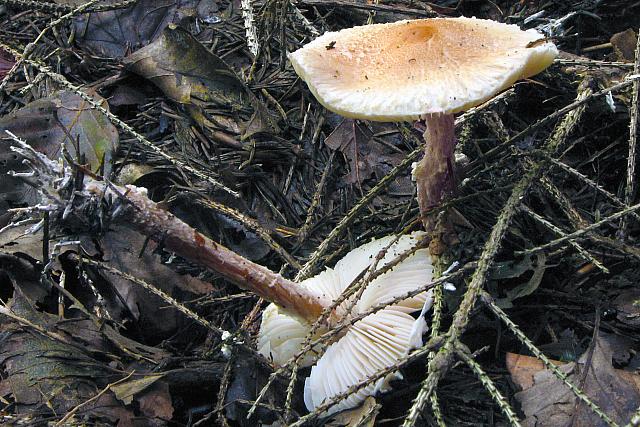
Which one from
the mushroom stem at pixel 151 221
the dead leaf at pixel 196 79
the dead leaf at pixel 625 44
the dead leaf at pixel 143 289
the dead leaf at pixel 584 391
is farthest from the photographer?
the dead leaf at pixel 196 79

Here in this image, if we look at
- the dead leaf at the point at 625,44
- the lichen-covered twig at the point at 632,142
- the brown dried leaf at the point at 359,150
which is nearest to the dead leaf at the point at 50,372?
the brown dried leaf at the point at 359,150

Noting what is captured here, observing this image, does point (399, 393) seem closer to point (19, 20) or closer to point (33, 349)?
point (33, 349)

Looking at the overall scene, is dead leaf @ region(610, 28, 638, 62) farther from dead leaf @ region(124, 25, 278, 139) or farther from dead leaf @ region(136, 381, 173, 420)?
dead leaf @ region(136, 381, 173, 420)

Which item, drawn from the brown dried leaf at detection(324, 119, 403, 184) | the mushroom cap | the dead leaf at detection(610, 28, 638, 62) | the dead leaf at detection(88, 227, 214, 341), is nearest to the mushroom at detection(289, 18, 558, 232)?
the mushroom cap

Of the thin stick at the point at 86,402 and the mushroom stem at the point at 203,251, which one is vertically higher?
the mushroom stem at the point at 203,251

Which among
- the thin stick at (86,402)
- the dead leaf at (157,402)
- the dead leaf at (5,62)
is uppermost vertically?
the dead leaf at (5,62)

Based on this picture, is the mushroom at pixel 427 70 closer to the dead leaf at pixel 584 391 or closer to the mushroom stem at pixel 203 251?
the mushroom stem at pixel 203 251

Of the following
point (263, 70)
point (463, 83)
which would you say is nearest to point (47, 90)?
point (263, 70)

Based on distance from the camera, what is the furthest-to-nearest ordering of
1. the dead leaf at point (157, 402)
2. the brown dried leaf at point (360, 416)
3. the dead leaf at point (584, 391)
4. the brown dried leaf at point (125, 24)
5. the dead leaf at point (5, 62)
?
the brown dried leaf at point (125, 24) < the dead leaf at point (5, 62) < the dead leaf at point (157, 402) < the brown dried leaf at point (360, 416) < the dead leaf at point (584, 391)
